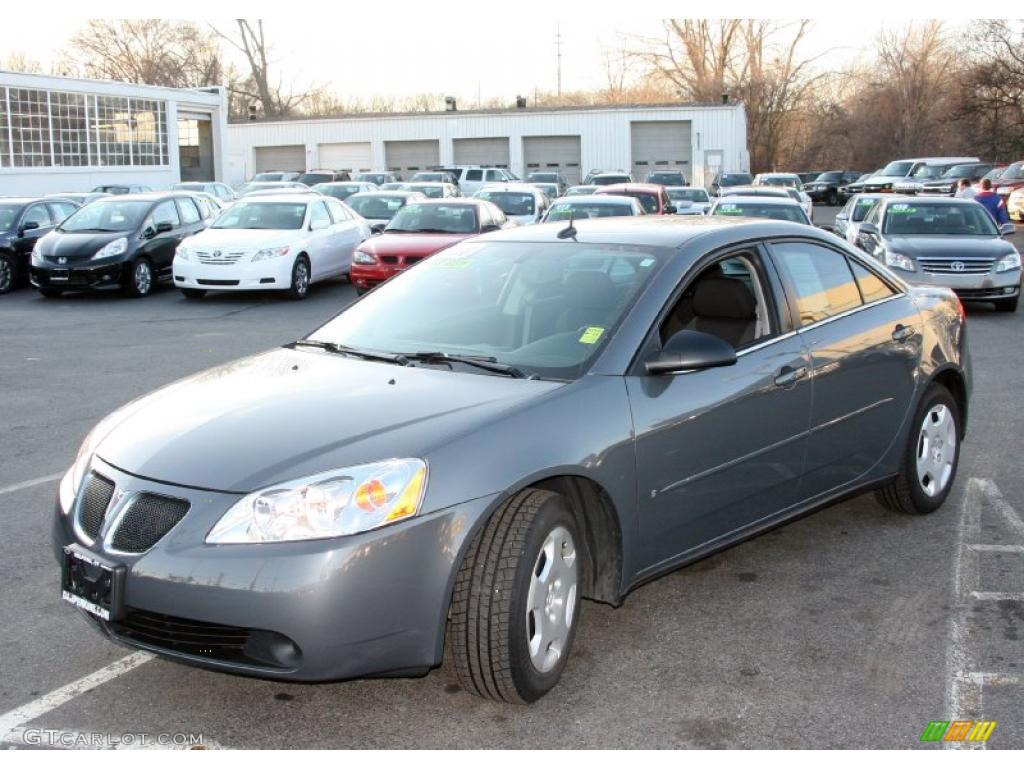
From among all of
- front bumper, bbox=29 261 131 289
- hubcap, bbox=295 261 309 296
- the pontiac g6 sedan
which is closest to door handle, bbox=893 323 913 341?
the pontiac g6 sedan

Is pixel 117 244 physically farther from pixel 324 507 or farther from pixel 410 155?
pixel 410 155

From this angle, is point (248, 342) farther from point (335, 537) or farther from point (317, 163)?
point (317, 163)

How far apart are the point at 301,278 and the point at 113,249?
2916 mm

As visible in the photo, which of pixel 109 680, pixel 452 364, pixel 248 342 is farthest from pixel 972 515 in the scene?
pixel 248 342

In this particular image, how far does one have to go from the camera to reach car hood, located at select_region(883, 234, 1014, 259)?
15.0 meters

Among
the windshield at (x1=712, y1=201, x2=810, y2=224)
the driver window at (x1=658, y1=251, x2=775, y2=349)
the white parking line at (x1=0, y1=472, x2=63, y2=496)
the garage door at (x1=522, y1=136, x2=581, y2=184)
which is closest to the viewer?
the driver window at (x1=658, y1=251, x2=775, y2=349)

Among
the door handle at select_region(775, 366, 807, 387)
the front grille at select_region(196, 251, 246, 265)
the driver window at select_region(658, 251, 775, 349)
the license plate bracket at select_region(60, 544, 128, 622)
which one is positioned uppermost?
the front grille at select_region(196, 251, 246, 265)

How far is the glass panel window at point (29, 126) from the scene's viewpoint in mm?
36312

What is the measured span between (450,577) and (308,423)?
763mm

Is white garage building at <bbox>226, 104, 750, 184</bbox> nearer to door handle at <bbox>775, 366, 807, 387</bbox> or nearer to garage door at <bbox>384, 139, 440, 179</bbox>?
garage door at <bbox>384, 139, 440, 179</bbox>

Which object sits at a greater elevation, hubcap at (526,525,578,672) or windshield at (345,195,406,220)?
windshield at (345,195,406,220)

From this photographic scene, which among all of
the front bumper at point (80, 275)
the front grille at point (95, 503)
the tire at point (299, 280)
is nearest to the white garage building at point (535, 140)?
the front bumper at point (80, 275)

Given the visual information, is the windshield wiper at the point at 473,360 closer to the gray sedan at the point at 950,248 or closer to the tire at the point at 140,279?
the gray sedan at the point at 950,248

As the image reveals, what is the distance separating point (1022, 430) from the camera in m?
8.18
